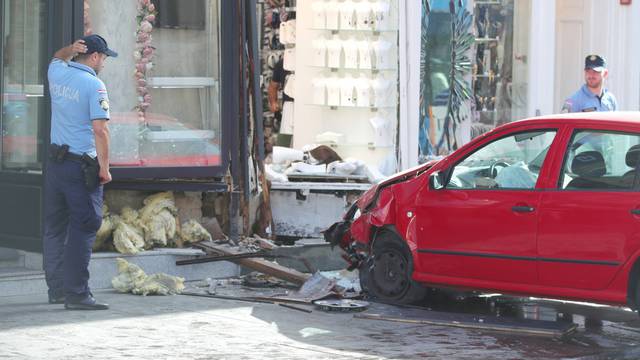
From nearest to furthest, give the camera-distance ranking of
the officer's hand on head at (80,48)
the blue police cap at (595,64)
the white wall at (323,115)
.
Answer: the officer's hand on head at (80,48), the blue police cap at (595,64), the white wall at (323,115)

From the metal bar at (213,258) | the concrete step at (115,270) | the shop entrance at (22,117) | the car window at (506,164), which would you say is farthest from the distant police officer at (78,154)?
the car window at (506,164)

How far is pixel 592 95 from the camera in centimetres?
1307

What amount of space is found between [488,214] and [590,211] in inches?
35.0

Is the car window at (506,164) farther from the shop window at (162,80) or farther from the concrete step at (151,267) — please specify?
the shop window at (162,80)

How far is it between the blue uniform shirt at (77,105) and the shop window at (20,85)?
4.75 ft

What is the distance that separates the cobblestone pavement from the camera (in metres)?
8.30

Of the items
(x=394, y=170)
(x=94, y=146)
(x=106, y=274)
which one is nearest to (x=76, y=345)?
(x=94, y=146)

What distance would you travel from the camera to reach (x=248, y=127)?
12.3 metres

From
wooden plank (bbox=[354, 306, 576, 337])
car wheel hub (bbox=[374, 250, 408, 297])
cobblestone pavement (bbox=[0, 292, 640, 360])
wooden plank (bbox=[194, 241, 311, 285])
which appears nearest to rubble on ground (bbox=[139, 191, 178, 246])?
wooden plank (bbox=[194, 241, 311, 285])

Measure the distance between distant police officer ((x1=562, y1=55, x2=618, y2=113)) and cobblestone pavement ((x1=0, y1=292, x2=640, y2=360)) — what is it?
3383mm

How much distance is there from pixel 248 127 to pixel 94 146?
9.49 ft

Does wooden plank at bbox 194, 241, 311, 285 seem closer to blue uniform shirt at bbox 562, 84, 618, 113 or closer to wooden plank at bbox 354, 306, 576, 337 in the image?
wooden plank at bbox 354, 306, 576, 337

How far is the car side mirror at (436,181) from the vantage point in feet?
33.1

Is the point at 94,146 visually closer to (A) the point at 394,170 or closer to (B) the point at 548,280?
(B) the point at 548,280
